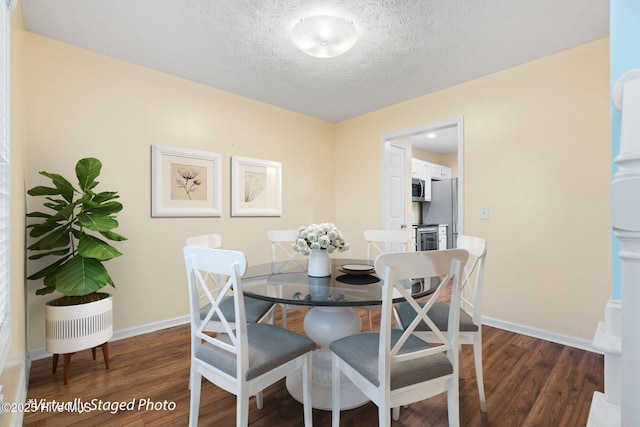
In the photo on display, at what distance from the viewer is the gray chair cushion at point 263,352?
1.32 m

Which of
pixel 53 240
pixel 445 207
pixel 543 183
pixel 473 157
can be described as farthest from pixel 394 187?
pixel 53 240

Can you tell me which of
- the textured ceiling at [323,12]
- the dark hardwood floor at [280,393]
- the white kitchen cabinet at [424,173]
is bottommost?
the dark hardwood floor at [280,393]

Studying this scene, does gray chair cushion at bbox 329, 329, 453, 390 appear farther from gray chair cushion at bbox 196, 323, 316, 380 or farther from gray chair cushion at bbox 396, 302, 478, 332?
gray chair cushion at bbox 396, 302, 478, 332

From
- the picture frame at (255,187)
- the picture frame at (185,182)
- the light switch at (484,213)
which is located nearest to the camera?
the picture frame at (185,182)

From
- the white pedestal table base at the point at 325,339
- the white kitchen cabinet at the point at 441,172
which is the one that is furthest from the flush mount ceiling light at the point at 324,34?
the white kitchen cabinet at the point at 441,172

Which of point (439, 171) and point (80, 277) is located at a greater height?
point (439, 171)

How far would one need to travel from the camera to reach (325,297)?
4.84 feet

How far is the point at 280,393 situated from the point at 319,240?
976 millimetres

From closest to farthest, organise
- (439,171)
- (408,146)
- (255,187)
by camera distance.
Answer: (255,187) → (408,146) → (439,171)

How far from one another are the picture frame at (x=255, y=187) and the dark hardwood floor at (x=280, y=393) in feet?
5.25

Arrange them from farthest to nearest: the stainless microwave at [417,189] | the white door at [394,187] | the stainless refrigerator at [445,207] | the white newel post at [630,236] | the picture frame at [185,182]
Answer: the stainless refrigerator at [445,207] → the stainless microwave at [417,189] → the white door at [394,187] → the picture frame at [185,182] → the white newel post at [630,236]

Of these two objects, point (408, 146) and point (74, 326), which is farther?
point (408, 146)

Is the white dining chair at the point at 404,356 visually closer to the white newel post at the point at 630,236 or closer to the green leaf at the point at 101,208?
the white newel post at the point at 630,236

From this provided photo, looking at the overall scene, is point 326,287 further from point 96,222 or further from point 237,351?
point 96,222
